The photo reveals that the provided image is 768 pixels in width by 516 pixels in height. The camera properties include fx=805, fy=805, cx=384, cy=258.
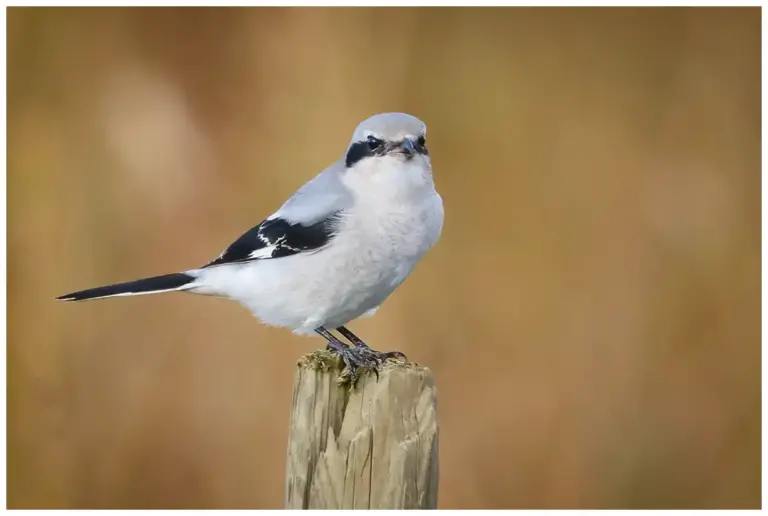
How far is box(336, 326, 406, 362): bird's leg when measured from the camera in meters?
1.86

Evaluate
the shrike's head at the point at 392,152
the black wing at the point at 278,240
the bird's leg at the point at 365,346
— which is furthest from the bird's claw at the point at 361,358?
the shrike's head at the point at 392,152

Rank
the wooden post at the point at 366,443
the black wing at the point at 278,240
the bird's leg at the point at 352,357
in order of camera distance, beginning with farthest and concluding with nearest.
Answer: the black wing at the point at 278,240
the bird's leg at the point at 352,357
the wooden post at the point at 366,443

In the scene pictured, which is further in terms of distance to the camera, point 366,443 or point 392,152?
point 392,152

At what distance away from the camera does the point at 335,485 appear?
1618mm

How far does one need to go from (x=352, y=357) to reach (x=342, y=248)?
24cm

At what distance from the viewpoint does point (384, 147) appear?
5.91ft

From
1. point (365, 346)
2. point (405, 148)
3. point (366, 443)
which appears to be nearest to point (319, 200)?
point (405, 148)

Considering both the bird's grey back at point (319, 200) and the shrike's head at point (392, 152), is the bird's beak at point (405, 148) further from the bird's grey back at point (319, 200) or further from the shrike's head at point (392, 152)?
the bird's grey back at point (319, 200)

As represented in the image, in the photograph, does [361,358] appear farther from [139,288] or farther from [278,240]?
[139,288]

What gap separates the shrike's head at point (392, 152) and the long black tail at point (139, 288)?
0.49 m

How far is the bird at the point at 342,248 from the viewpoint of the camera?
70.5 inches

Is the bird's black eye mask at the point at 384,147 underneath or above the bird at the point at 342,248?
above

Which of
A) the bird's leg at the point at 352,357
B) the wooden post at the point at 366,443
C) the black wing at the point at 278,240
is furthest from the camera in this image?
the black wing at the point at 278,240

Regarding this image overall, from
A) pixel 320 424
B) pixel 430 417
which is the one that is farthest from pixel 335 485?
pixel 430 417
